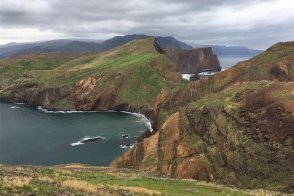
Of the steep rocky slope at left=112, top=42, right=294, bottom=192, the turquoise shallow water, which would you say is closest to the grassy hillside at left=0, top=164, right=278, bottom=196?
the steep rocky slope at left=112, top=42, right=294, bottom=192

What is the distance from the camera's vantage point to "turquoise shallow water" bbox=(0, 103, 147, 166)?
4348 inches

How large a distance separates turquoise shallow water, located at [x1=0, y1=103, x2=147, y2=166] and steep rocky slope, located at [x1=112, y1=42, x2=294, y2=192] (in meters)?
43.4

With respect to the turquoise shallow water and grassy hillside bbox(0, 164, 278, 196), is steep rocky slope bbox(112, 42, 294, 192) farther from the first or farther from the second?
the turquoise shallow water

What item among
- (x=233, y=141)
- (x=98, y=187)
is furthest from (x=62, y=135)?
(x=98, y=187)

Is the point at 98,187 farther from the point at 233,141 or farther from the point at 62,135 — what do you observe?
the point at 62,135

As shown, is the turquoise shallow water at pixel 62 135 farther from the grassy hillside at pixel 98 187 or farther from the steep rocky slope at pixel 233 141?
the grassy hillside at pixel 98 187

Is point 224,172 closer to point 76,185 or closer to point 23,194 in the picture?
point 76,185

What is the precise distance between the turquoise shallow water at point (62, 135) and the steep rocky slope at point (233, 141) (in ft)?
142

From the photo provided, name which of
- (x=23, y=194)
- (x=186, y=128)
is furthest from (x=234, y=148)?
(x=23, y=194)

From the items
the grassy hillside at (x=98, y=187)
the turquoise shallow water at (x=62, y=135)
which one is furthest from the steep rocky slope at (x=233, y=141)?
the turquoise shallow water at (x=62, y=135)

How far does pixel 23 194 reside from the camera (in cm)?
2614

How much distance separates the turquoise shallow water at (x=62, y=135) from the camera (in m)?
110

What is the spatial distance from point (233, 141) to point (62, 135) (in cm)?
9550

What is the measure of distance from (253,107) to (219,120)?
5.55 meters
